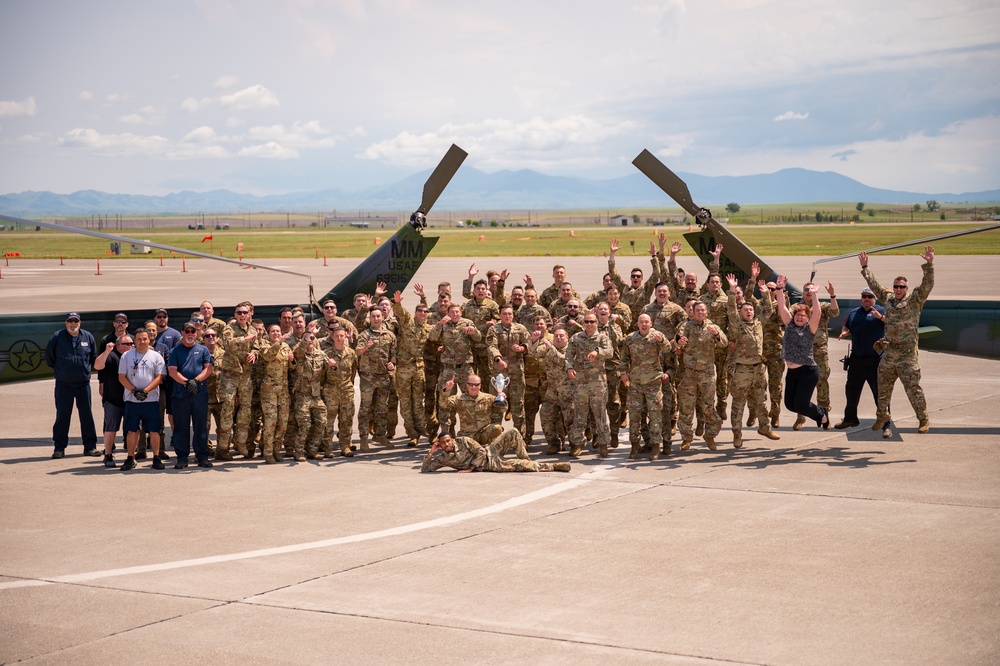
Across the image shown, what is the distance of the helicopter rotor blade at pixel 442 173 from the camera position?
14.6 metres

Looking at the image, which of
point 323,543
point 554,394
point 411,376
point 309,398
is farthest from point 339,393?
point 323,543

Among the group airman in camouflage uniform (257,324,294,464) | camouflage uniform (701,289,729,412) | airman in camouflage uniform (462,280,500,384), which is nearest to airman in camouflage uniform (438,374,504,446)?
airman in camouflage uniform (462,280,500,384)

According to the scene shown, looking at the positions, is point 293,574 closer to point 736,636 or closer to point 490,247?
point 736,636

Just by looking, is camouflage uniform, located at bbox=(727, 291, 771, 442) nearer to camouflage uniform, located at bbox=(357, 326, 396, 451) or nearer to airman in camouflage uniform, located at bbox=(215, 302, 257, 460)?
camouflage uniform, located at bbox=(357, 326, 396, 451)

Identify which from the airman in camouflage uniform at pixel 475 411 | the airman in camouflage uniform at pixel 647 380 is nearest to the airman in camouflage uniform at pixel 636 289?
the airman in camouflage uniform at pixel 647 380

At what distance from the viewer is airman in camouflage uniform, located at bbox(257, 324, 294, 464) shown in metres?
10.5

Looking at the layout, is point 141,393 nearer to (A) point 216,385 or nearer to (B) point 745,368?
(A) point 216,385

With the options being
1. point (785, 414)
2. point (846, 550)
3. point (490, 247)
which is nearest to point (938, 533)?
point (846, 550)

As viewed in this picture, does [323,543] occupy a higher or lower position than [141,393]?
lower

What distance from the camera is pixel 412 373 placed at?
1155 centimetres

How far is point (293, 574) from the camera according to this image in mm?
6816

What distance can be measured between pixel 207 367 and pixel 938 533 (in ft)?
23.2

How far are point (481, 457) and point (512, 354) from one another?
153 cm

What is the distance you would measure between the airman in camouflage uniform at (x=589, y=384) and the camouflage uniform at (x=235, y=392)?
340cm
